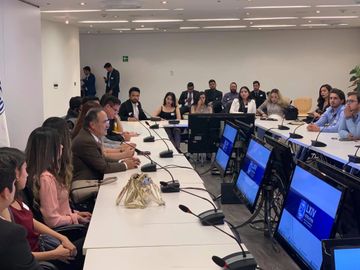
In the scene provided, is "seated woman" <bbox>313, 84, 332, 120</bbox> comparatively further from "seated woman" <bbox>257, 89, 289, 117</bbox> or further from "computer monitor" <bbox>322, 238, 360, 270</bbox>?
"computer monitor" <bbox>322, 238, 360, 270</bbox>

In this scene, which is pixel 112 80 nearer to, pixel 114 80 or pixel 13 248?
pixel 114 80

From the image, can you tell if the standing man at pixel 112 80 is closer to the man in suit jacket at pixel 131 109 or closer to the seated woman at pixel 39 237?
the man in suit jacket at pixel 131 109

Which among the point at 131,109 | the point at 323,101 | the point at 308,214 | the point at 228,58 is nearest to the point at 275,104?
the point at 323,101

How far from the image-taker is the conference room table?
1942 millimetres

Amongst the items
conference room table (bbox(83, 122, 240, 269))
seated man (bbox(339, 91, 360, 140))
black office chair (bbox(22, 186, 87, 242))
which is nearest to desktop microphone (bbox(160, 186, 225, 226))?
conference room table (bbox(83, 122, 240, 269))

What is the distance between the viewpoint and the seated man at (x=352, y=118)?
5301 mm

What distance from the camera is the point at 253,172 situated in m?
2.98

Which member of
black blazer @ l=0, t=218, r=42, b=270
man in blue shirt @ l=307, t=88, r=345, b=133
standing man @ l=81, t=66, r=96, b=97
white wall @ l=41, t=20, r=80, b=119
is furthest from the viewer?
standing man @ l=81, t=66, r=96, b=97

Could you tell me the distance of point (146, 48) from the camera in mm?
15875

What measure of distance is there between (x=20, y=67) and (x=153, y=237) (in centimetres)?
719

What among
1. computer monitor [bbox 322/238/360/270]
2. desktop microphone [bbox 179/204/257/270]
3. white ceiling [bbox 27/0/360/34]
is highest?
white ceiling [bbox 27/0/360/34]

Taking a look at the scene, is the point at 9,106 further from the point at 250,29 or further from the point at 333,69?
the point at 333,69

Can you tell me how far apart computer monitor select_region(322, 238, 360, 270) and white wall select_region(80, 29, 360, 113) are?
1475 centimetres

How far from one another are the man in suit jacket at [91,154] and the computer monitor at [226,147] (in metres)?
0.81
